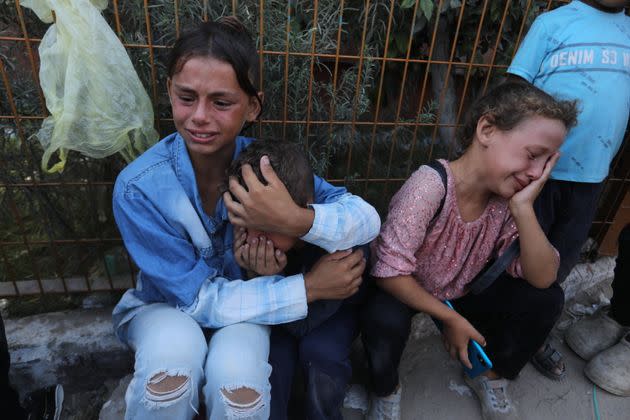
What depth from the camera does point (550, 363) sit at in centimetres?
211

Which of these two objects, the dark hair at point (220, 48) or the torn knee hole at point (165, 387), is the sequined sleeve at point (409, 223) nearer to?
the dark hair at point (220, 48)

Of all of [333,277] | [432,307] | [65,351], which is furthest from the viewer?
[65,351]

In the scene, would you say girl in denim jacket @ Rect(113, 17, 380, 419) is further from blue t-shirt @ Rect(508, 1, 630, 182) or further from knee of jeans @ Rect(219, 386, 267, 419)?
blue t-shirt @ Rect(508, 1, 630, 182)

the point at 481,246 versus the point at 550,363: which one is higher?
the point at 481,246

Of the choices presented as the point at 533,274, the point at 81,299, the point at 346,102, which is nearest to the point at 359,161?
the point at 346,102

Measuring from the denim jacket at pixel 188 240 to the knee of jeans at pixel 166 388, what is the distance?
215 mm

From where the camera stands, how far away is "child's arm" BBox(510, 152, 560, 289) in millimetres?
1522

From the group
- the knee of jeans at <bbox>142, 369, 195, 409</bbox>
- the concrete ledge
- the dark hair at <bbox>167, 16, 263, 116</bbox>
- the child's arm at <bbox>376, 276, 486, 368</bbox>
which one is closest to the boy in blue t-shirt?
the child's arm at <bbox>376, 276, 486, 368</bbox>

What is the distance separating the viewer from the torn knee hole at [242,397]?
123 cm

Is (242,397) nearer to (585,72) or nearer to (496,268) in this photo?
(496,268)

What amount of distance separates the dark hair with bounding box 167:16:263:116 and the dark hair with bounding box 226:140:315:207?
0.20 metres

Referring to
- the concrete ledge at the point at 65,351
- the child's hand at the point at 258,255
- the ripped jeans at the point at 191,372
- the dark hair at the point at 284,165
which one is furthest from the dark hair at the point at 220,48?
the concrete ledge at the point at 65,351

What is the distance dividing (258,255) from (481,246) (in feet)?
2.82

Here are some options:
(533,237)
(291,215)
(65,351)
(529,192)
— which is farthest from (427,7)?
(65,351)
